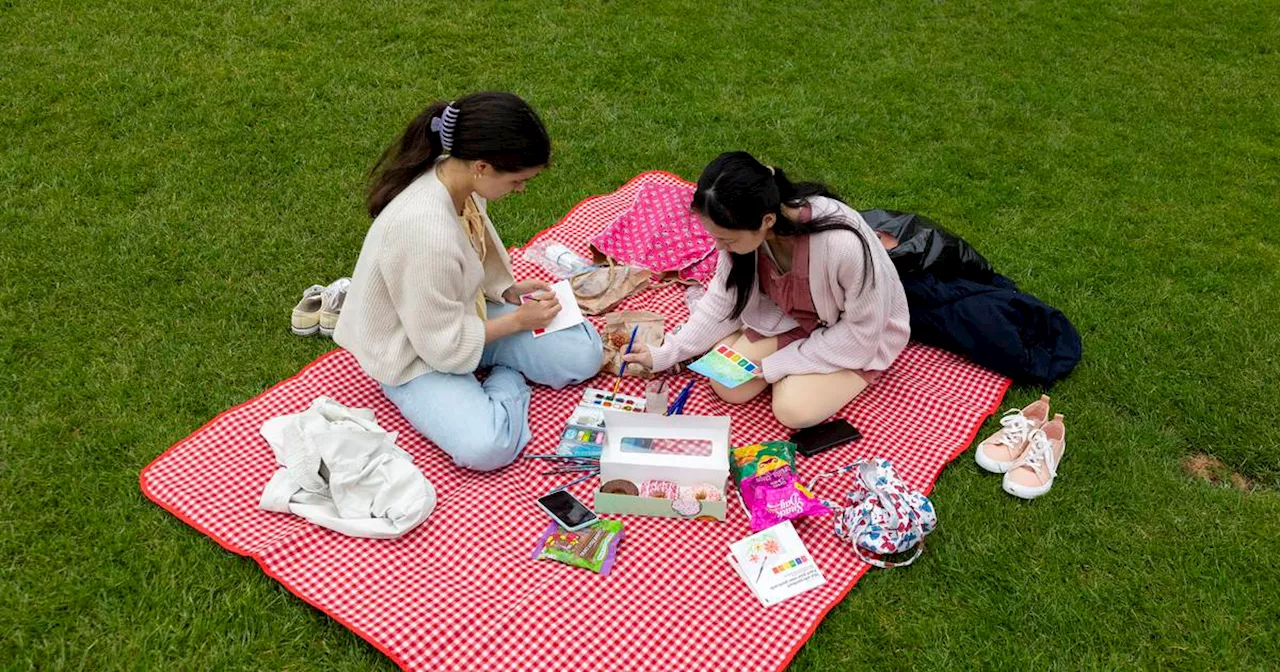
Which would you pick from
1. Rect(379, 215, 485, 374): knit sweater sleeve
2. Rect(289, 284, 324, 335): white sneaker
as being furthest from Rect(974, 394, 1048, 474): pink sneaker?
Rect(289, 284, 324, 335): white sneaker

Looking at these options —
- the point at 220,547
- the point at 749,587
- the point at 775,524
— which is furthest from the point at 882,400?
the point at 220,547

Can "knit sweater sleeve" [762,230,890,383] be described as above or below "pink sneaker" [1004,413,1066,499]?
above

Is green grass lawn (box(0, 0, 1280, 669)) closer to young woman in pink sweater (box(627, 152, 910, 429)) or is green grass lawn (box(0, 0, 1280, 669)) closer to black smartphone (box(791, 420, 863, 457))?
black smartphone (box(791, 420, 863, 457))

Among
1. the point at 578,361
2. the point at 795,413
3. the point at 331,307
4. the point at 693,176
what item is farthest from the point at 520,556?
the point at 693,176

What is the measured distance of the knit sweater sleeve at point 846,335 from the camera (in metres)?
3.94

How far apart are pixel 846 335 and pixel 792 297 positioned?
0.29m

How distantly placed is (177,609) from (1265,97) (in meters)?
7.95

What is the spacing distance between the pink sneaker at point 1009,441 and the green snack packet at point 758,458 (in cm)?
82

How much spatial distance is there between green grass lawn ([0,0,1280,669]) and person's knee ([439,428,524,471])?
0.84 meters

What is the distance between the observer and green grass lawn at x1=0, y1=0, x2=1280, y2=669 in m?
3.44

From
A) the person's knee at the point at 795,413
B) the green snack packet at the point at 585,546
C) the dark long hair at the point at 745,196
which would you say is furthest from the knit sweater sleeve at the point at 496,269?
the person's knee at the point at 795,413

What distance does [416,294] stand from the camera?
3.72m

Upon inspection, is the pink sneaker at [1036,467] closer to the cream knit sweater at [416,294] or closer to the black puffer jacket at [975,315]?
the black puffer jacket at [975,315]

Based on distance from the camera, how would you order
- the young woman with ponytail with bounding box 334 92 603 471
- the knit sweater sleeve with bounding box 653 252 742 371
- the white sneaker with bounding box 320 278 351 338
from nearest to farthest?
the young woman with ponytail with bounding box 334 92 603 471 → the knit sweater sleeve with bounding box 653 252 742 371 → the white sneaker with bounding box 320 278 351 338
